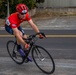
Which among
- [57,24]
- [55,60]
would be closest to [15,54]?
[55,60]

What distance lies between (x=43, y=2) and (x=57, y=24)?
7.20 metres

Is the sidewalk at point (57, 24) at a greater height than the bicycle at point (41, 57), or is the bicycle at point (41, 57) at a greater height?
the bicycle at point (41, 57)

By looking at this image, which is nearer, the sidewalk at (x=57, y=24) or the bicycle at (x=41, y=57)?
the bicycle at (x=41, y=57)

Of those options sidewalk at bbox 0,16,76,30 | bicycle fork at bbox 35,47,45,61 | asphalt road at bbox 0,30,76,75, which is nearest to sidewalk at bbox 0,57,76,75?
asphalt road at bbox 0,30,76,75

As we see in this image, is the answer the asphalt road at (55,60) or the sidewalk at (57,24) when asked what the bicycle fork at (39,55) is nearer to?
the asphalt road at (55,60)

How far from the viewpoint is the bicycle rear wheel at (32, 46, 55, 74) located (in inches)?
279

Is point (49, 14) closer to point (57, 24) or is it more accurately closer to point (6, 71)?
point (57, 24)

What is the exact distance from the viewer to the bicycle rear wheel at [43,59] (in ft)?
23.2

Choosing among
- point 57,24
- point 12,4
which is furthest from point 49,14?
point 57,24

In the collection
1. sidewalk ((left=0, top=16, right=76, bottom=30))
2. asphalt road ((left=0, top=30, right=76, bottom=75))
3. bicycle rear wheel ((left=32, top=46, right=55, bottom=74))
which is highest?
bicycle rear wheel ((left=32, top=46, right=55, bottom=74))

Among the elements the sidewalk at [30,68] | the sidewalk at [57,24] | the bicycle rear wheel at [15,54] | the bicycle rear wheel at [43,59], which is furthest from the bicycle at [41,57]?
the sidewalk at [57,24]

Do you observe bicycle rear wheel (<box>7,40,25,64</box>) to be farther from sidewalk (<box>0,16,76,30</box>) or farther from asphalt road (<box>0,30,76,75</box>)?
sidewalk (<box>0,16,76,30</box>)

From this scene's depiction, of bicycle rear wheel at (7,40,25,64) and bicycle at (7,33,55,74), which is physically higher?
bicycle at (7,33,55,74)

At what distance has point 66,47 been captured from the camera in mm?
11109
